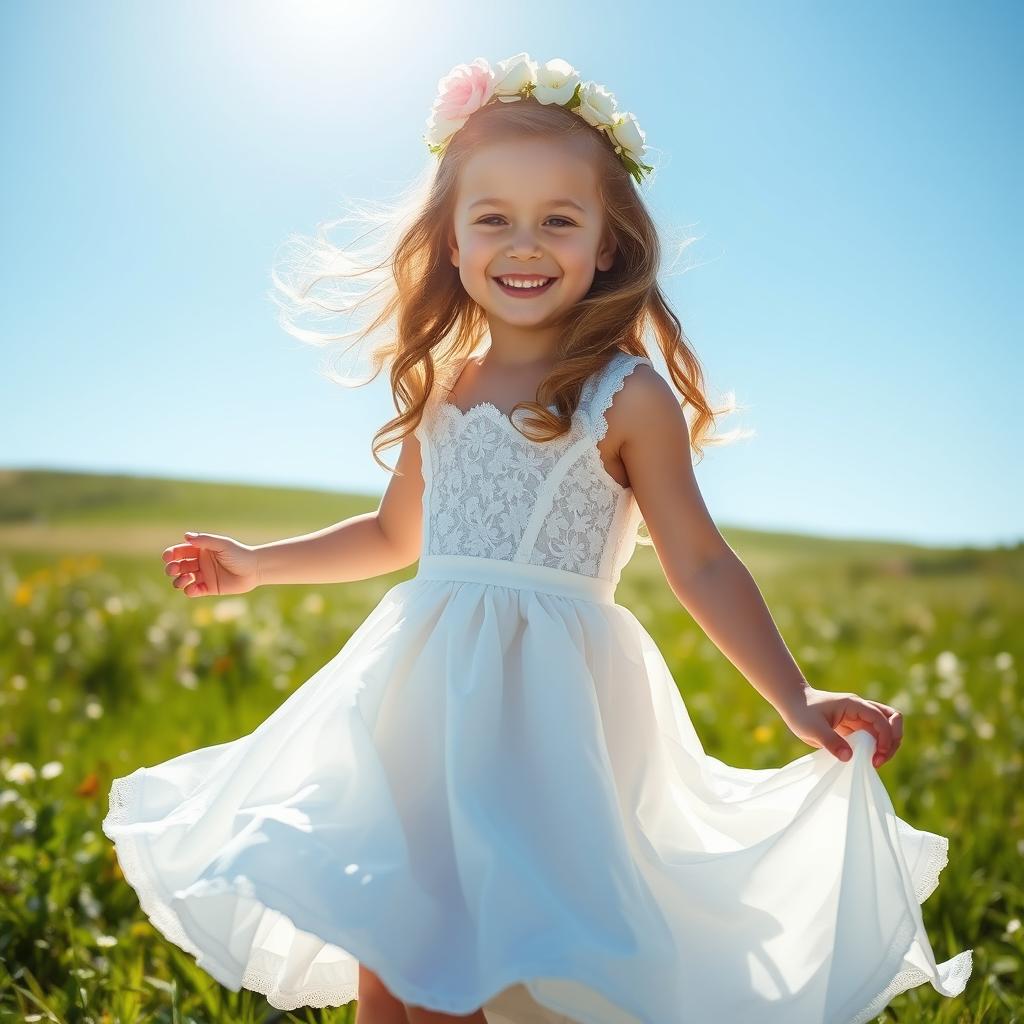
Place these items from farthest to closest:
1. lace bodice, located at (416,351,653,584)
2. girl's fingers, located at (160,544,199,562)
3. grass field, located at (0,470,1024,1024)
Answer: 1. grass field, located at (0,470,1024,1024)
2. girl's fingers, located at (160,544,199,562)
3. lace bodice, located at (416,351,653,584)

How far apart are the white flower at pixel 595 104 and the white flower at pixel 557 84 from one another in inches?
1.1

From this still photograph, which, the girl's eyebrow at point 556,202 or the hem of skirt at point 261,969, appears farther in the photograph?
the girl's eyebrow at point 556,202

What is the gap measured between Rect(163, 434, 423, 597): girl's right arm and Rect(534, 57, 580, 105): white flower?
2.52 ft

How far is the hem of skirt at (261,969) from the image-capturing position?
5.25 feet

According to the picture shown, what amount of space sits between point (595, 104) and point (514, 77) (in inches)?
7.1

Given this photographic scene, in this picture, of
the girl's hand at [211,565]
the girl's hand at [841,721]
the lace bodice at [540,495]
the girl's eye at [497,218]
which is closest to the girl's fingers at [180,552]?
the girl's hand at [211,565]

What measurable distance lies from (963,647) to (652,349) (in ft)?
18.1

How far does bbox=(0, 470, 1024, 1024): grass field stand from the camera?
267 centimetres

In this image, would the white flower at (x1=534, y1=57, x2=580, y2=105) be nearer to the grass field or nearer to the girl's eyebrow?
the girl's eyebrow

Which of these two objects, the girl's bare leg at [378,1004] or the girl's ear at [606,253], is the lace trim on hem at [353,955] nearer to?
the girl's bare leg at [378,1004]

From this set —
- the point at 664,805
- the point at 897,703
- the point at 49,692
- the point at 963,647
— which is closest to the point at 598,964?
the point at 664,805

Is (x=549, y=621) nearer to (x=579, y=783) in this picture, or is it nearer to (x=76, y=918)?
(x=579, y=783)

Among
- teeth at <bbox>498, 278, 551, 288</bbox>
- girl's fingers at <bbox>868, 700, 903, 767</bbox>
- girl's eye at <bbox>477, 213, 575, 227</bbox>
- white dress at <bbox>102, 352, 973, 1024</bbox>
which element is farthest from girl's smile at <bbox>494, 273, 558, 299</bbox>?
girl's fingers at <bbox>868, 700, 903, 767</bbox>

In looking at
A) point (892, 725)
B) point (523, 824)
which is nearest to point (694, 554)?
point (892, 725)
